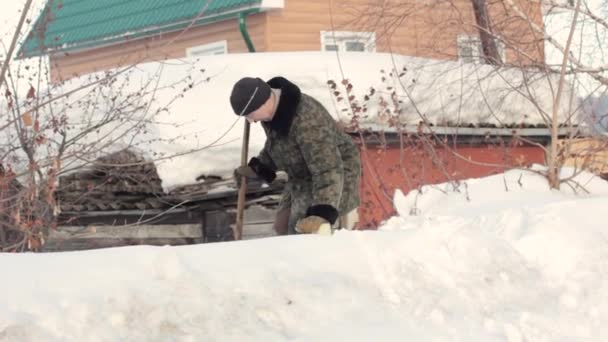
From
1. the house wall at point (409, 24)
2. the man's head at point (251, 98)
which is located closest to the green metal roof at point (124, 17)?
the house wall at point (409, 24)

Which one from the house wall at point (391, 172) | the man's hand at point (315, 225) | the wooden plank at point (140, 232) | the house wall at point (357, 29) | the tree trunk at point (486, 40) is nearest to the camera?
the man's hand at point (315, 225)

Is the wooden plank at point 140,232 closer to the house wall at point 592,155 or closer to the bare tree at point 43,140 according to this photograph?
the bare tree at point 43,140

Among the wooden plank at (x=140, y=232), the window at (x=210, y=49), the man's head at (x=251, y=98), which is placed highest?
the window at (x=210, y=49)

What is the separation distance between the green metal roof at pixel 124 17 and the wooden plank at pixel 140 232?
514 centimetres

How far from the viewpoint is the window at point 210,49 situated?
14.3 m

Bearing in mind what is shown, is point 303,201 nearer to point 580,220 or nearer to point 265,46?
point 580,220

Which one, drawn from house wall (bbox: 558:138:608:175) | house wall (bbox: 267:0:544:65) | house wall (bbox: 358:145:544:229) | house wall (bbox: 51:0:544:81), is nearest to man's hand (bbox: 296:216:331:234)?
house wall (bbox: 558:138:608:175)

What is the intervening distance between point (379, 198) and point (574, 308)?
17.5 feet

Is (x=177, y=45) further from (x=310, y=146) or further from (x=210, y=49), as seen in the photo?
(x=310, y=146)

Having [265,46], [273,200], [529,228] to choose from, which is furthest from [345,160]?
[265,46]

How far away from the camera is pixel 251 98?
4.73 meters

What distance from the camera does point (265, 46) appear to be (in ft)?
43.9

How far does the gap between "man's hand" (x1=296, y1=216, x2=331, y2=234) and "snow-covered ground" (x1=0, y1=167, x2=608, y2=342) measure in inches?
18.7

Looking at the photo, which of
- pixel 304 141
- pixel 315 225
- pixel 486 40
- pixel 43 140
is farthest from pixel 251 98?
pixel 486 40
